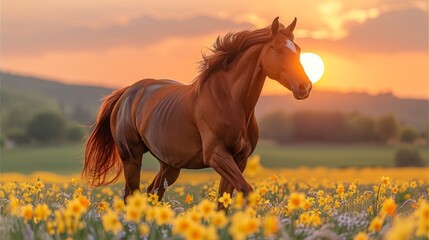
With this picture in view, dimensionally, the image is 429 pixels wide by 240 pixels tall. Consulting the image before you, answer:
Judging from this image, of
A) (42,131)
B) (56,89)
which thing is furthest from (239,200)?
(56,89)

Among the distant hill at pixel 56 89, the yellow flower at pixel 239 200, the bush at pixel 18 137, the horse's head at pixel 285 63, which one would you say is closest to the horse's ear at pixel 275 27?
the horse's head at pixel 285 63

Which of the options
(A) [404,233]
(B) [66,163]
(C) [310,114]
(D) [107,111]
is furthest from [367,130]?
(A) [404,233]

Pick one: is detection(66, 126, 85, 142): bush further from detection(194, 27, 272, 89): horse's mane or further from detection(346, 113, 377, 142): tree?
detection(194, 27, 272, 89): horse's mane

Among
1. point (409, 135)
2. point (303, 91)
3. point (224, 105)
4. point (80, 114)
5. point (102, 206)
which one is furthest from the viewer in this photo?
point (80, 114)

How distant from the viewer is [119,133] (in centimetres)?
962

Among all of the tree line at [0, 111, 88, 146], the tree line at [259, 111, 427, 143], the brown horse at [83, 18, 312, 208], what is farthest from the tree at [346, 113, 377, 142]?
the brown horse at [83, 18, 312, 208]

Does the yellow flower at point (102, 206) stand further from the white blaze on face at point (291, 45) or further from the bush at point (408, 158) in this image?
the bush at point (408, 158)

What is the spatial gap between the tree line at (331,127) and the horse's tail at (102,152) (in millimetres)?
27768

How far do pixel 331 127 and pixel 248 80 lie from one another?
106ft

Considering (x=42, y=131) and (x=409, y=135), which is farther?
(x=42, y=131)

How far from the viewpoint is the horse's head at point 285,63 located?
7.07 meters

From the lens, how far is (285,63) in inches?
283

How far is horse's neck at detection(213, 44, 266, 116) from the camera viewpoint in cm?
749

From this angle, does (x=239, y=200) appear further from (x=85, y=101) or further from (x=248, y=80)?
(x=85, y=101)
